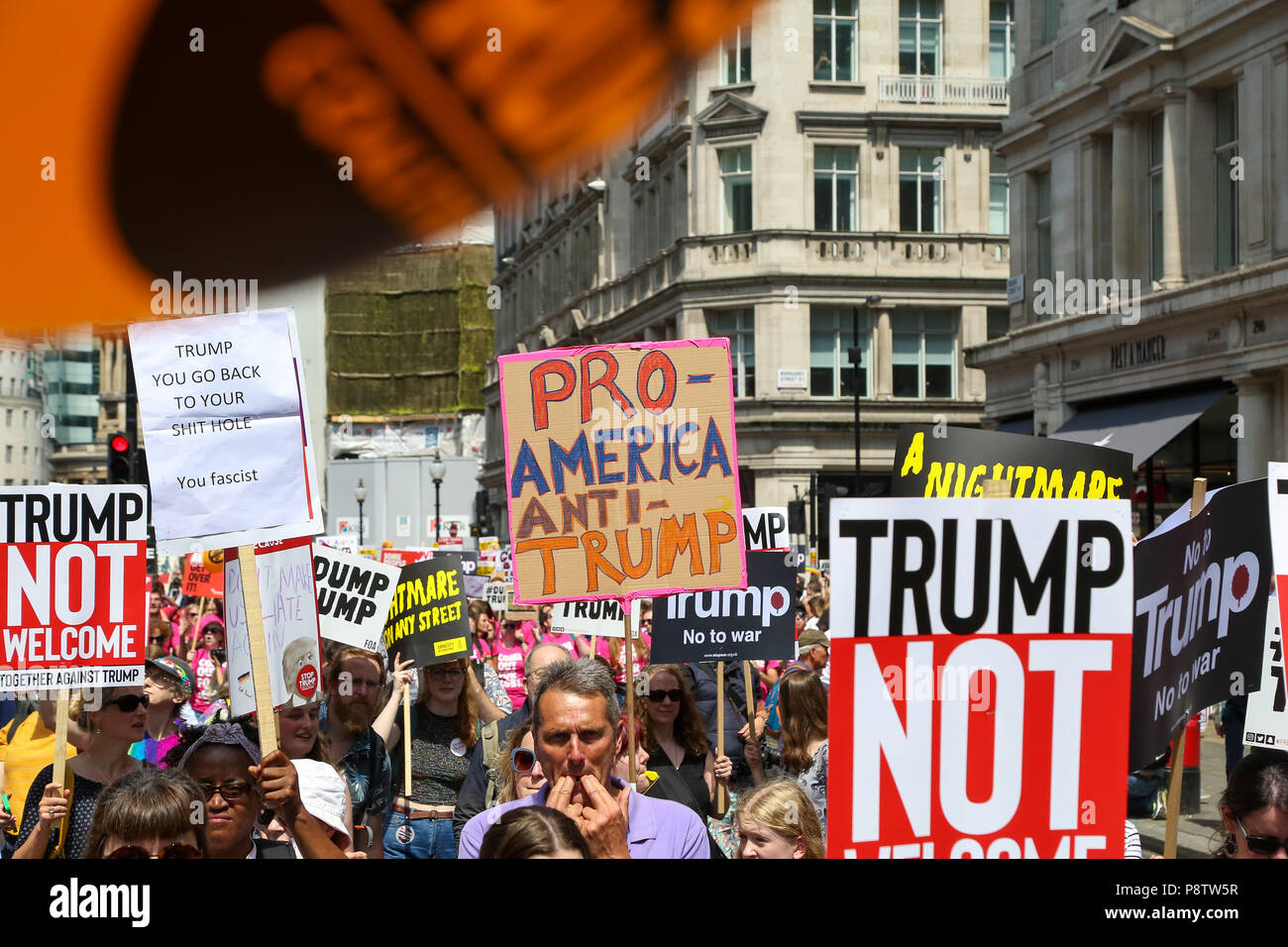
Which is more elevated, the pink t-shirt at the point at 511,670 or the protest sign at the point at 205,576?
the protest sign at the point at 205,576

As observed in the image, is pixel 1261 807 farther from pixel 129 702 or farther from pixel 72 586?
pixel 72 586

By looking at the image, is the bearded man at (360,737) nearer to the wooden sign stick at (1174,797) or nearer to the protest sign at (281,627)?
the protest sign at (281,627)

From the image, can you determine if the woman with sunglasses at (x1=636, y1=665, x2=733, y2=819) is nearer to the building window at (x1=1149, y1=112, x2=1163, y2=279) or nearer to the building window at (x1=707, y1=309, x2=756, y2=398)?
the building window at (x1=1149, y1=112, x2=1163, y2=279)

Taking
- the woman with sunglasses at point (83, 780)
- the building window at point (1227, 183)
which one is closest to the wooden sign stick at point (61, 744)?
the woman with sunglasses at point (83, 780)

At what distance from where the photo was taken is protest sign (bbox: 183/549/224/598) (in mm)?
12971

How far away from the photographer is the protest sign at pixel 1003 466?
4.40 meters

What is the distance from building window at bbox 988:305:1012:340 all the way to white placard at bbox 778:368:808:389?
4.89 metres

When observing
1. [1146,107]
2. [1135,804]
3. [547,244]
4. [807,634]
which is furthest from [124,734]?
[547,244]

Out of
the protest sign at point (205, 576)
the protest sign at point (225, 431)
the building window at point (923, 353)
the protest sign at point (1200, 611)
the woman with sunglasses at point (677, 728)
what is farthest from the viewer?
the building window at point (923, 353)

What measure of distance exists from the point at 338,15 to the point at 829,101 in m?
35.6

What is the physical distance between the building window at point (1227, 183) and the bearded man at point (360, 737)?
1771cm

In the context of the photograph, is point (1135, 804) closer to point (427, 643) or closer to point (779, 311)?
point (427, 643)

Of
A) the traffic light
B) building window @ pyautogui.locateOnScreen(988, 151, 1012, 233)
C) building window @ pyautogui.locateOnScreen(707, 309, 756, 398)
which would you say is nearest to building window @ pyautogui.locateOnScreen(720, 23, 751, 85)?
building window @ pyautogui.locateOnScreen(707, 309, 756, 398)

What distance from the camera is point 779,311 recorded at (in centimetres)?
4194
